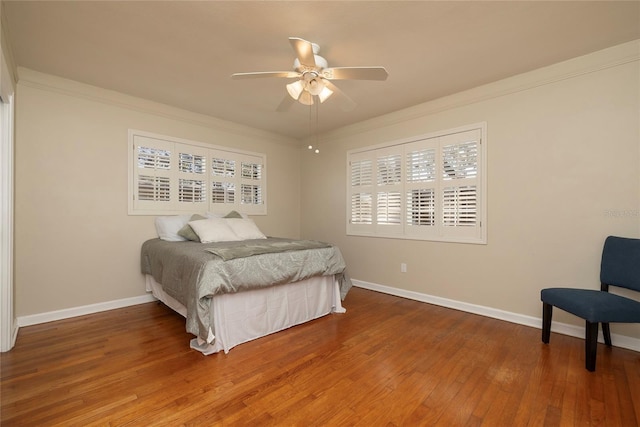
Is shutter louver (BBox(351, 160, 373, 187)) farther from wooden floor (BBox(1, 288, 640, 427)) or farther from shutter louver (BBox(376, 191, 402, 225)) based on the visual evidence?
wooden floor (BBox(1, 288, 640, 427))

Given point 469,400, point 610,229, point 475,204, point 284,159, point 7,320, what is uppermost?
point 284,159

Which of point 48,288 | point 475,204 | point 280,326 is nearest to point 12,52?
point 48,288

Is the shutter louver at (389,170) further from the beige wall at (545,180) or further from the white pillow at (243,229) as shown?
the white pillow at (243,229)

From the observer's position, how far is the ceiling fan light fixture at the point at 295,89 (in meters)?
2.42

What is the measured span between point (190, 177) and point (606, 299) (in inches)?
177

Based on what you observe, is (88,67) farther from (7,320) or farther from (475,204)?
(475,204)

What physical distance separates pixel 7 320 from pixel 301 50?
309cm

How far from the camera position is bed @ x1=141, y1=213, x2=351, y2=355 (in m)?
2.26

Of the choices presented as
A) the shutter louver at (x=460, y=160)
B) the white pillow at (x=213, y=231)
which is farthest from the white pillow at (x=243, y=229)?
the shutter louver at (x=460, y=160)

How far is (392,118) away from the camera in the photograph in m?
3.93

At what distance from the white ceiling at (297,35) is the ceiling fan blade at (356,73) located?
300mm

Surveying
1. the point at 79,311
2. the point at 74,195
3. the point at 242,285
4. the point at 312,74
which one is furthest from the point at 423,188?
the point at 79,311

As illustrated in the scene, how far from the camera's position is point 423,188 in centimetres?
365

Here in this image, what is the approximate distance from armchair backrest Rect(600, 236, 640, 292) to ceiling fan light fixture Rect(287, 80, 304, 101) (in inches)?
114
